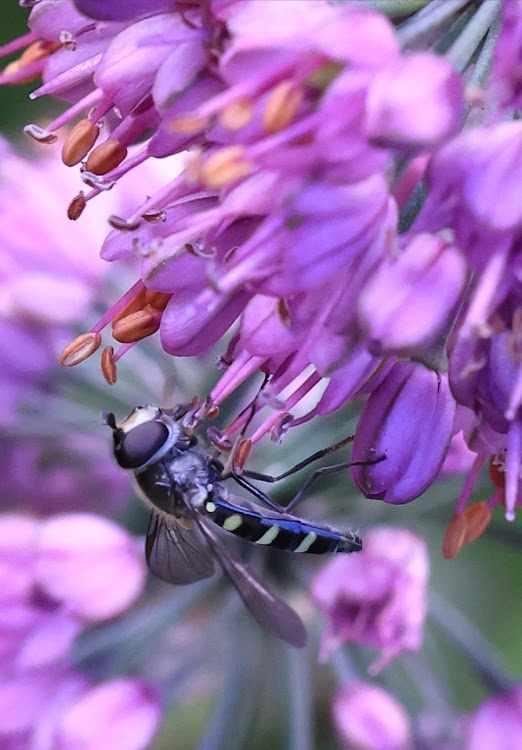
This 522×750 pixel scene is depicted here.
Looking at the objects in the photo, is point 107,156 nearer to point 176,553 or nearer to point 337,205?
point 337,205

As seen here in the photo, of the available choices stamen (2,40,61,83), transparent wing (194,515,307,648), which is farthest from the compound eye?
stamen (2,40,61,83)

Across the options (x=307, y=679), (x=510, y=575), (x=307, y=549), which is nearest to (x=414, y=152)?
(x=307, y=549)

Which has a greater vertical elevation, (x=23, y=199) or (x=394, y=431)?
(x=394, y=431)

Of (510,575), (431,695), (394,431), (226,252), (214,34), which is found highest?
(214,34)

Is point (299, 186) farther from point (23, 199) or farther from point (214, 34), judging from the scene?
point (23, 199)

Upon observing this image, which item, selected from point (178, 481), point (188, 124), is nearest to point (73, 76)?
point (188, 124)

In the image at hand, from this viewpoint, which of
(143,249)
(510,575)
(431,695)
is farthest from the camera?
(510,575)

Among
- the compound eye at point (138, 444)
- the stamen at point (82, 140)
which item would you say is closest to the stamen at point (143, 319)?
the stamen at point (82, 140)
